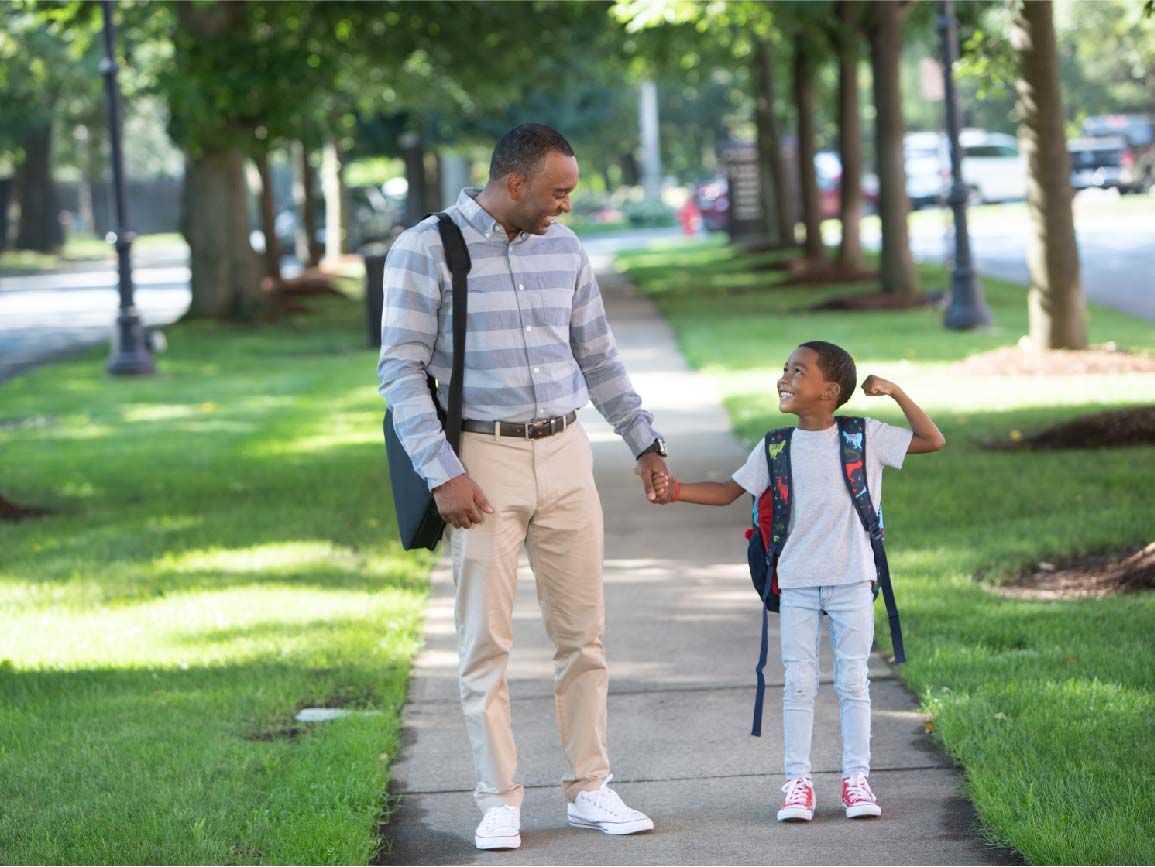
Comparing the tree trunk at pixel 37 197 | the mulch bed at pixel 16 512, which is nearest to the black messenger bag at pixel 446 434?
the mulch bed at pixel 16 512

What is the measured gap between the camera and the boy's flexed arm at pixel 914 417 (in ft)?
16.2

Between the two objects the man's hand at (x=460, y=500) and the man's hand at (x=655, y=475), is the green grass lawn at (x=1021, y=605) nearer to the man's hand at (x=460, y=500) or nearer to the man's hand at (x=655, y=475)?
the man's hand at (x=655, y=475)

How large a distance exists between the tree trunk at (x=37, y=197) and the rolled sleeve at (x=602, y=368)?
56320mm

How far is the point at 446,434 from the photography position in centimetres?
486

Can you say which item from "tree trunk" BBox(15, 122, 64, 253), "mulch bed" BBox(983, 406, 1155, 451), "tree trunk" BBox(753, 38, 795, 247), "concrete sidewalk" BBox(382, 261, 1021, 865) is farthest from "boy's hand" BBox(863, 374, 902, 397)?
"tree trunk" BBox(15, 122, 64, 253)

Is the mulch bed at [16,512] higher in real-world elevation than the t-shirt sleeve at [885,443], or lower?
lower

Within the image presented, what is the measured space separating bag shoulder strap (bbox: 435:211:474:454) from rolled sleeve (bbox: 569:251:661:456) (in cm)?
40

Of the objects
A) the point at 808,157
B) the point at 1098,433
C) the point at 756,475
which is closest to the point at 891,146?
the point at 808,157

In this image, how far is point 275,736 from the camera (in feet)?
20.3

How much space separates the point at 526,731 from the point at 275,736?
0.84m

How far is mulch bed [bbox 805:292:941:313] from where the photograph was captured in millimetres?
22453

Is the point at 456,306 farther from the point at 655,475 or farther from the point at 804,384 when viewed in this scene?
the point at 804,384

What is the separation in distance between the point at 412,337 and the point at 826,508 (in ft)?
3.99

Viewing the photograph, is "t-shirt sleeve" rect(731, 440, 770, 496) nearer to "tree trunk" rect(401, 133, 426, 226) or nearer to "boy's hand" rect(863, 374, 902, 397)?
"boy's hand" rect(863, 374, 902, 397)
